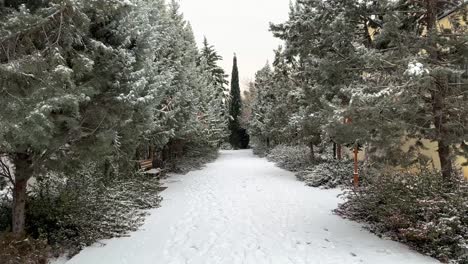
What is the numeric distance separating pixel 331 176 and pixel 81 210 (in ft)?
29.1

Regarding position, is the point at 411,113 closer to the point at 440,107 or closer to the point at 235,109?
the point at 440,107

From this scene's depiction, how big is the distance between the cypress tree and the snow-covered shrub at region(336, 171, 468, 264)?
41.5 m

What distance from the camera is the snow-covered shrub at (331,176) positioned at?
527 inches

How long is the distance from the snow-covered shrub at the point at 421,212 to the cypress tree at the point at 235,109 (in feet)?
136

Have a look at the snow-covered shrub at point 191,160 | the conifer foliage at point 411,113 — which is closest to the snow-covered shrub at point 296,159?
the snow-covered shrub at point 191,160

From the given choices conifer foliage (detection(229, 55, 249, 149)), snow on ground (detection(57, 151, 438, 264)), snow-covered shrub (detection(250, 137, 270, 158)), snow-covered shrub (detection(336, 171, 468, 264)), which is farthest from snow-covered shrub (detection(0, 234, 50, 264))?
conifer foliage (detection(229, 55, 249, 149))

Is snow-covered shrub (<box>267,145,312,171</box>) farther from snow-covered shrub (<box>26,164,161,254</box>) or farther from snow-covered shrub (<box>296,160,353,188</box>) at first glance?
snow-covered shrub (<box>26,164,161,254</box>)

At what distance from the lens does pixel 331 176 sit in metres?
Answer: 13.8

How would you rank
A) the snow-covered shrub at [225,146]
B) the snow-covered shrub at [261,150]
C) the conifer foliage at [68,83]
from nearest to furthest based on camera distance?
the conifer foliage at [68,83]
the snow-covered shrub at [261,150]
the snow-covered shrub at [225,146]

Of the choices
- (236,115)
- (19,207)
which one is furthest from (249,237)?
(236,115)

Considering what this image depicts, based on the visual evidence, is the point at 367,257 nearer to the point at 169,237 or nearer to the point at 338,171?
the point at 169,237

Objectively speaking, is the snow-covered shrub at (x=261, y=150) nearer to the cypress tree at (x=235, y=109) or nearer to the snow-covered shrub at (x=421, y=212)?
the cypress tree at (x=235, y=109)

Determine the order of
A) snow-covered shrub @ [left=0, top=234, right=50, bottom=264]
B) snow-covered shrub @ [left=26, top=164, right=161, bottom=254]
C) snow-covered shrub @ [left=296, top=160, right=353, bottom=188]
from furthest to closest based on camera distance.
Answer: snow-covered shrub @ [left=296, top=160, right=353, bottom=188] < snow-covered shrub @ [left=26, top=164, right=161, bottom=254] < snow-covered shrub @ [left=0, top=234, right=50, bottom=264]

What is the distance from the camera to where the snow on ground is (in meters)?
6.07
